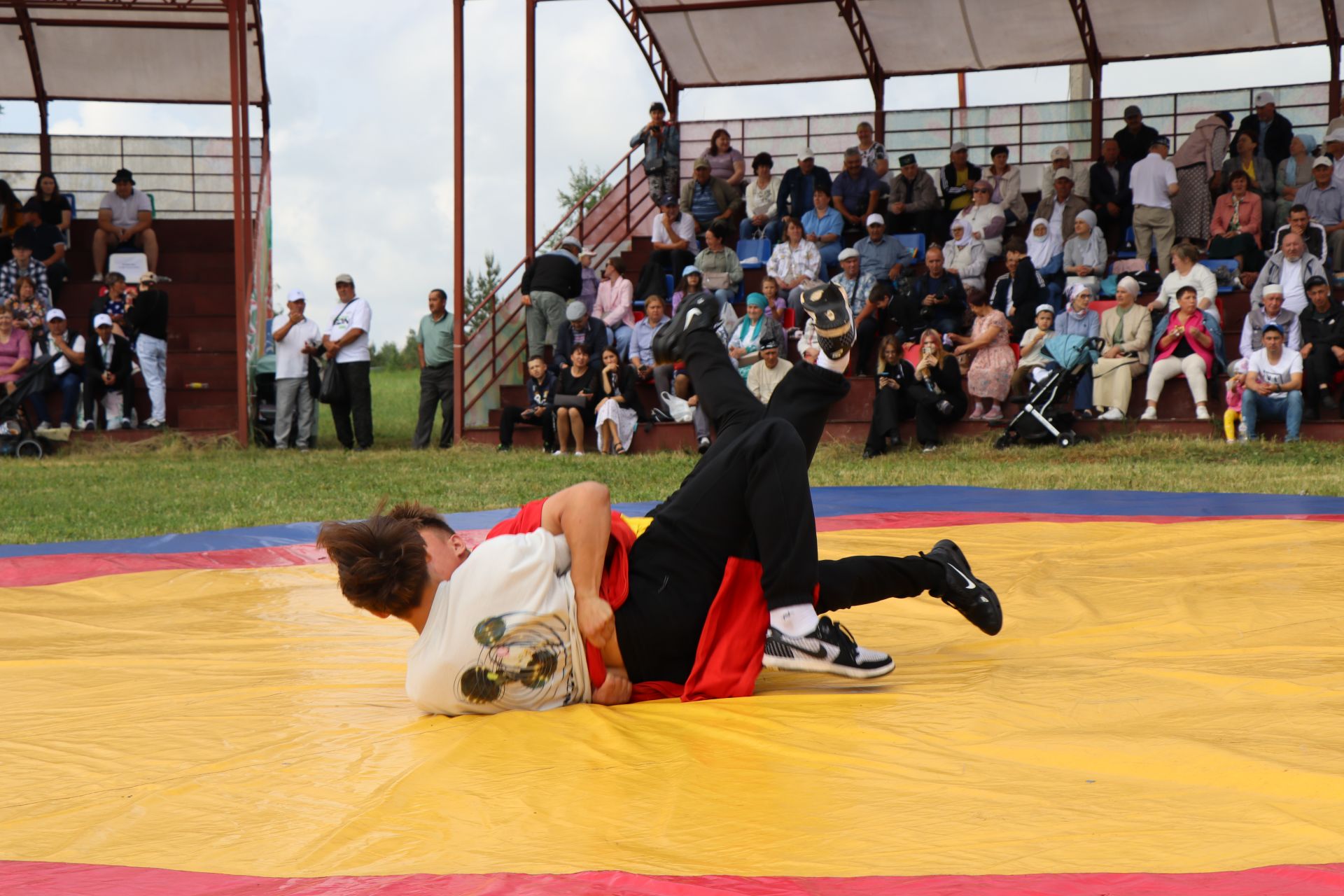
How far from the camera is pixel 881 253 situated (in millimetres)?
12930

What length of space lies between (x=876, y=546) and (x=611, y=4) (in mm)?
11386

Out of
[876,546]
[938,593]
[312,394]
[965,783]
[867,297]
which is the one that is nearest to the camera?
[965,783]

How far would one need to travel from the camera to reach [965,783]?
244cm

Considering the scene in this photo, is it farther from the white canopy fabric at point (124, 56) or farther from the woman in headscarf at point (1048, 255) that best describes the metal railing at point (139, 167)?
the woman in headscarf at point (1048, 255)

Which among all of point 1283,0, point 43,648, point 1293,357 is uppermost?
point 1283,0

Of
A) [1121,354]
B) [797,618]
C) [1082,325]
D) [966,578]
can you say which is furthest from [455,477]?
[797,618]

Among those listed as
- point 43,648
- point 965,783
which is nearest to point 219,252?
point 43,648

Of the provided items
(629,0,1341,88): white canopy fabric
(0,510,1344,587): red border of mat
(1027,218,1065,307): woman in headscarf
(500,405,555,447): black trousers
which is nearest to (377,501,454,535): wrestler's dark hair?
(0,510,1344,587): red border of mat

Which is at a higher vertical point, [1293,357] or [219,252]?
[219,252]

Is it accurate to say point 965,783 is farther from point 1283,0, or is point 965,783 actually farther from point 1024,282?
point 1283,0

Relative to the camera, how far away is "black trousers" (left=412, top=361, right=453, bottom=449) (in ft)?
45.8

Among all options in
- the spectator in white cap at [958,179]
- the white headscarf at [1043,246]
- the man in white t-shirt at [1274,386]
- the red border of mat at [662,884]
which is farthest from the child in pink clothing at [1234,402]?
the red border of mat at [662,884]

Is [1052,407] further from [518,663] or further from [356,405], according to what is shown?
[518,663]

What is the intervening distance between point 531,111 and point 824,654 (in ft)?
38.5
